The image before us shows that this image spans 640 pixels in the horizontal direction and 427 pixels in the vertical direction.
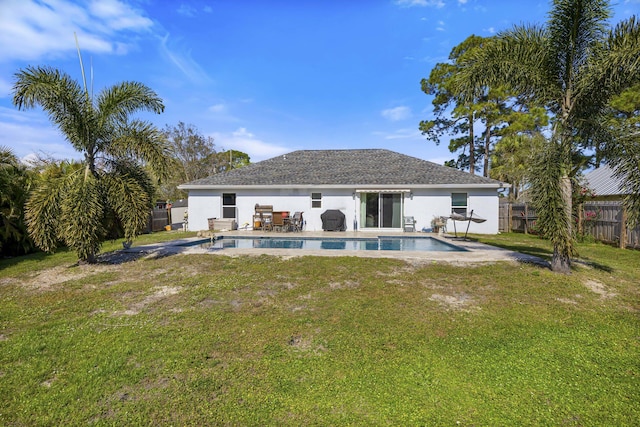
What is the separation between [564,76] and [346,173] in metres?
12.3

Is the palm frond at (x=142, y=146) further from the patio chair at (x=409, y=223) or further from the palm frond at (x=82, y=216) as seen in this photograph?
the patio chair at (x=409, y=223)

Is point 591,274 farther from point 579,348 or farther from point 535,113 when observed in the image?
point 535,113

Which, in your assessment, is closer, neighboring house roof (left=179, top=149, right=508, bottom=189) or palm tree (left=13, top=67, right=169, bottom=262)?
palm tree (left=13, top=67, right=169, bottom=262)

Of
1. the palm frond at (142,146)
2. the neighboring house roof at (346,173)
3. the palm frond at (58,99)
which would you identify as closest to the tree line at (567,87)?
the palm frond at (142,146)

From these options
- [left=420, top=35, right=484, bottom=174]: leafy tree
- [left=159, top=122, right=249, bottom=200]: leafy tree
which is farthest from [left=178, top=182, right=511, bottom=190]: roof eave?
[left=159, top=122, right=249, bottom=200]: leafy tree

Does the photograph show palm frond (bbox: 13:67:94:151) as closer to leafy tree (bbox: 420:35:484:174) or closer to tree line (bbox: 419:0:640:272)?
tree line (bbox: 419:0:640:272)

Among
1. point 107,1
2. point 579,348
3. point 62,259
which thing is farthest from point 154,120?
point 579,348

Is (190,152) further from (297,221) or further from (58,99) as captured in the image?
(58,99)

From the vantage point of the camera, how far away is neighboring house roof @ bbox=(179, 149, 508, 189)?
17.0m

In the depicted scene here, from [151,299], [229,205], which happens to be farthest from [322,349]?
[229,205]

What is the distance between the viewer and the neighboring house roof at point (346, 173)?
17.0 metres

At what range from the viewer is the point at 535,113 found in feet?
76.6

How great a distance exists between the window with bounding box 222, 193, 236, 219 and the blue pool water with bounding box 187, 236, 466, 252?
336 centimetres

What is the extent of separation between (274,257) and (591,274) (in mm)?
8335
